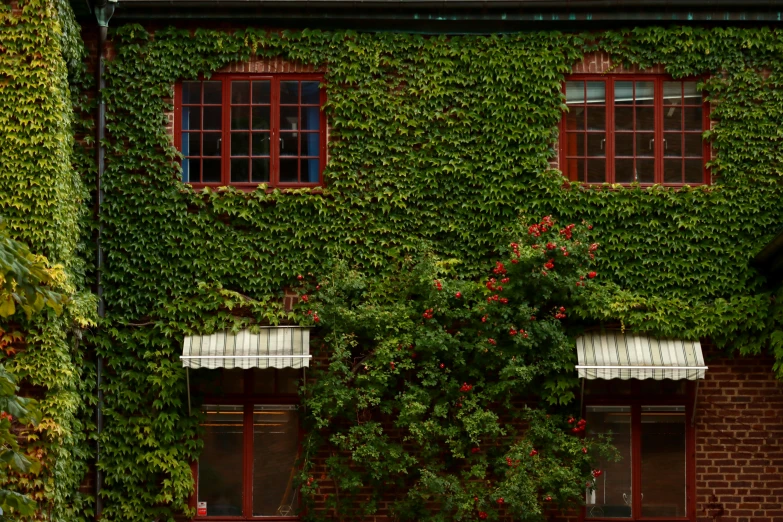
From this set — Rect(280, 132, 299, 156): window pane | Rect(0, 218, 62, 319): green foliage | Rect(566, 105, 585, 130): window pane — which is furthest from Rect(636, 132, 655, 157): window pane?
Rect(0, 218, 62, 319): green foliage

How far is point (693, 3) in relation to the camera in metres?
13.4

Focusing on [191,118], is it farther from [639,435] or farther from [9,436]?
[9,436]

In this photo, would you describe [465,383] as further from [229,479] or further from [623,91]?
[623,91]

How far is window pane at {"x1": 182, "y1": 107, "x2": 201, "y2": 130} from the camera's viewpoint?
13758mm

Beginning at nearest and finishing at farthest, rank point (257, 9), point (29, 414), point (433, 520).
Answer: point (29, 414)
point (433, 520)
point (257, 9)

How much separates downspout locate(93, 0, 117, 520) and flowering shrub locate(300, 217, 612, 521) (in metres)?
2.52

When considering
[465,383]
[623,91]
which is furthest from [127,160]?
[623,91]

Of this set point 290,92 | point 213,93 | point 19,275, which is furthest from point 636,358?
point 19,275

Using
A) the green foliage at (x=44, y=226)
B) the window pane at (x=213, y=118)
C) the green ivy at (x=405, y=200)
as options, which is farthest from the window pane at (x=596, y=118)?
the green foliage at (x=44, y=226)

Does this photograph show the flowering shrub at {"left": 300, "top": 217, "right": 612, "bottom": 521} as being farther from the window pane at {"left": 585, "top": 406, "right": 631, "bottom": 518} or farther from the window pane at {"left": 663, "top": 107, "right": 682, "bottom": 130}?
the window pane at {"left": 663, "top": 107, "right": 682, "bottom": 130}

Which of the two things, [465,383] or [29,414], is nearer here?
[29,414]

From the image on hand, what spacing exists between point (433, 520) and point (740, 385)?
4.17 metres

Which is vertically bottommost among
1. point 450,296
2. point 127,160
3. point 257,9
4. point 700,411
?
point 700,411

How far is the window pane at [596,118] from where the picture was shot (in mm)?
13742
